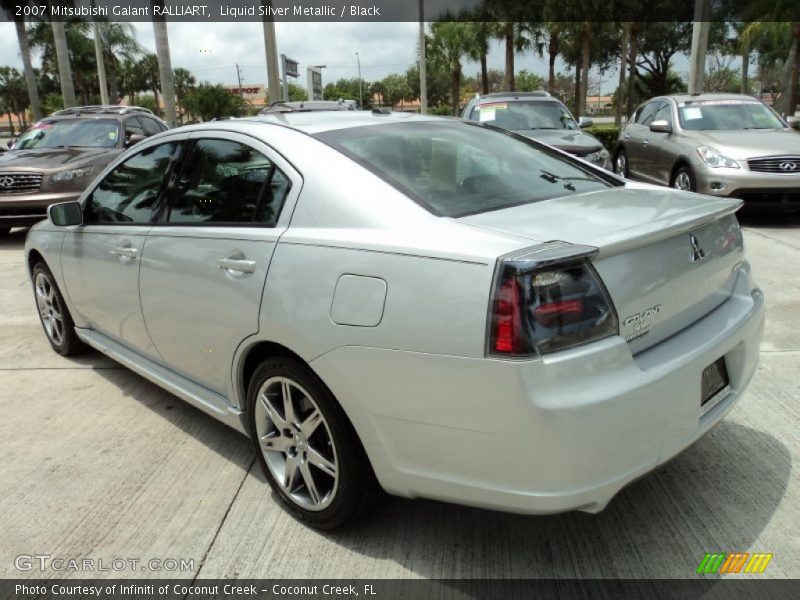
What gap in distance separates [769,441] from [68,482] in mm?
3231

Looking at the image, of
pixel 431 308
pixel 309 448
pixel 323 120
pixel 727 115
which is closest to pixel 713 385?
pixel 431 308

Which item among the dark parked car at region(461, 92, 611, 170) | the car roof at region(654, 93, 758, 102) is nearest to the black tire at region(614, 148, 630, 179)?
the dark parked car at region(461, 92, 611, 170)

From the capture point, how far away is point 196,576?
249 centimetres

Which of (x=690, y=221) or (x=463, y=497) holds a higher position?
(x=690, y=221)

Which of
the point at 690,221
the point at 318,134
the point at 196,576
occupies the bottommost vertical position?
the point at 196,576

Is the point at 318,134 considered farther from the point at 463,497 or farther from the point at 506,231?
the point at 463,497

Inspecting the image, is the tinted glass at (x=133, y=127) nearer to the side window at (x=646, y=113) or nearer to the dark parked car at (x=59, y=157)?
the dark parked car at (x=59, y=157)

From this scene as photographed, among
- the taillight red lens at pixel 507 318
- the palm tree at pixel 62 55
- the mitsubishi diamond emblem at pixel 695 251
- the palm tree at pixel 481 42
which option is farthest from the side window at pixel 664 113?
the palm tree at pixel 481 42

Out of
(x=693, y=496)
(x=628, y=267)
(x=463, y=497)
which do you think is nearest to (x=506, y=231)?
(x=628, y=267)

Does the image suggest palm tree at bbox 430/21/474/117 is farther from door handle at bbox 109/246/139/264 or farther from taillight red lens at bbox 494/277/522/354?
taillight red lens at bbox 494/277/522/354

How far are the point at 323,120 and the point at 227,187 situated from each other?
0.54 m

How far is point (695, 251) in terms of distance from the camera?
242cm

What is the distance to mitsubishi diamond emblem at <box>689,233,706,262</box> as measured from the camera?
7.91 ft

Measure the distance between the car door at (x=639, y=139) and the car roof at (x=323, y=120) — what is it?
7.69 m
